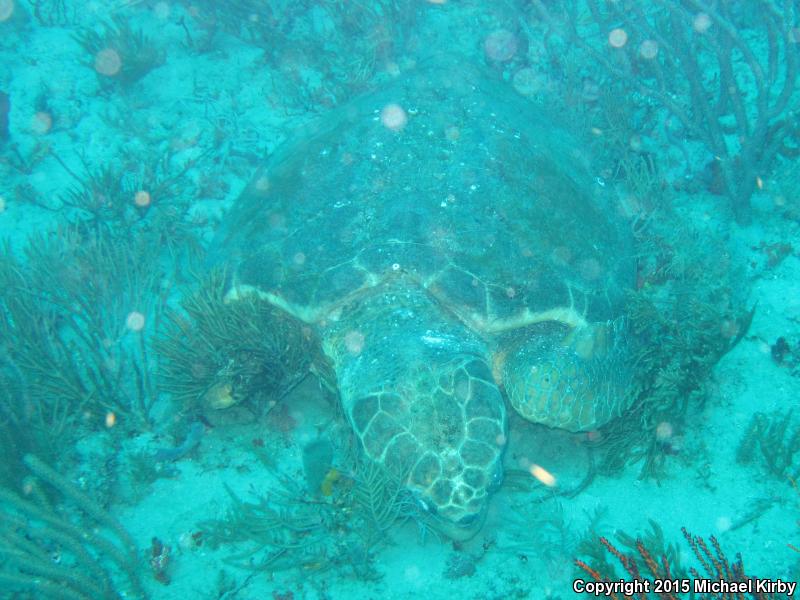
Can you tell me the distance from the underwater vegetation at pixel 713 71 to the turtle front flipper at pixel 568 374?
226 centimetres

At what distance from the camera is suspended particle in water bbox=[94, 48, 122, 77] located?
6.15 meters

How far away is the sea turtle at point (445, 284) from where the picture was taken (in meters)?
2.81

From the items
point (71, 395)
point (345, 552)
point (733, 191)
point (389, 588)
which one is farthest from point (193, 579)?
point (733, 191)

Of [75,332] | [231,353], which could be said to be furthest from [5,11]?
[231,353]

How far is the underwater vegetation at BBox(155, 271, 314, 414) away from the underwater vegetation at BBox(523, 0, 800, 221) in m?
4.11

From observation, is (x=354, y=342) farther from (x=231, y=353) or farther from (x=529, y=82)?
(x=529, y=82)

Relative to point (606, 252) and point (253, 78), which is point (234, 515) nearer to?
point (606, 252)

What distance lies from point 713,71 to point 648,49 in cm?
95

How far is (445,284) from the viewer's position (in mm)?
3297

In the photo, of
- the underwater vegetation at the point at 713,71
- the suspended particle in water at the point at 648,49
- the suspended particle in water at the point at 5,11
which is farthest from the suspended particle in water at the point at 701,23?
the suspended particle in water at the point at 5,11

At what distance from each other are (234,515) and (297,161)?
2790 millimetres

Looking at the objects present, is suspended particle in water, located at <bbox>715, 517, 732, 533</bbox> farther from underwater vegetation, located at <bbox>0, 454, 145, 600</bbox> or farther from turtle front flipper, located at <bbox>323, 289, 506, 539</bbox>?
underwater vegetation, located at <bbox>0, 454, 145, 600</bbox>

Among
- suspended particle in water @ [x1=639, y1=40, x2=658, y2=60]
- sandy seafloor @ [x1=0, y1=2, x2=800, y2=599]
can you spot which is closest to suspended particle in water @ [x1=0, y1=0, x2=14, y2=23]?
sandy seafloor @ [x1=0, y1=2, x2=800, y2=599]

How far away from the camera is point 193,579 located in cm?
286
